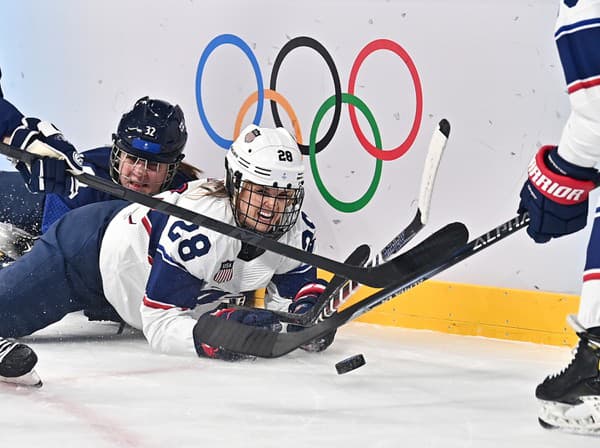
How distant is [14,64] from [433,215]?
227 centimetres

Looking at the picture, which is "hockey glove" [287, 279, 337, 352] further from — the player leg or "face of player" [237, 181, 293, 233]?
the player leg

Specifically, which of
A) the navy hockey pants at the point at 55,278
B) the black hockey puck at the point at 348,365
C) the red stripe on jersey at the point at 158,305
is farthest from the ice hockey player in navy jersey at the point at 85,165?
the black hockey puck at the point at 348,365

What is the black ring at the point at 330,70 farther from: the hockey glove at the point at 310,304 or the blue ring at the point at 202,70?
the hockey glove at the point at 310,304

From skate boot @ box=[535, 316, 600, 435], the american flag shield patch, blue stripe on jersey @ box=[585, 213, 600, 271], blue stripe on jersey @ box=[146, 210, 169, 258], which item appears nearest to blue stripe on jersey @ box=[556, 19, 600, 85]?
blue stripe on jersey @ box=[585, 213, 600, 271]

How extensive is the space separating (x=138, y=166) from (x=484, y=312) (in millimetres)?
1090

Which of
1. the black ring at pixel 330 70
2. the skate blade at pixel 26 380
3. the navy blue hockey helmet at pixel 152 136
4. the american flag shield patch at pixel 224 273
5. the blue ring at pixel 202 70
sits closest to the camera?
the skate blade at pixel 26 380

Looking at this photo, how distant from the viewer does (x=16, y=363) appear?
2250mm

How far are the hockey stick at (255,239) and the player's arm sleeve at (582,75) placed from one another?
0.54 meters

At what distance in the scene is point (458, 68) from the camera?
10.5 feet

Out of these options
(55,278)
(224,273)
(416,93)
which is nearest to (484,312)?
(416,93)

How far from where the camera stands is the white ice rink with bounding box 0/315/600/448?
193cm

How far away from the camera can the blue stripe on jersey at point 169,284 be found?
2727 mm

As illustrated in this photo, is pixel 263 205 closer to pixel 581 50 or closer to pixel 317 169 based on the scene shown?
pixel 317 169

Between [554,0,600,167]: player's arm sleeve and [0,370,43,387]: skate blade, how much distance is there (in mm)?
1167
